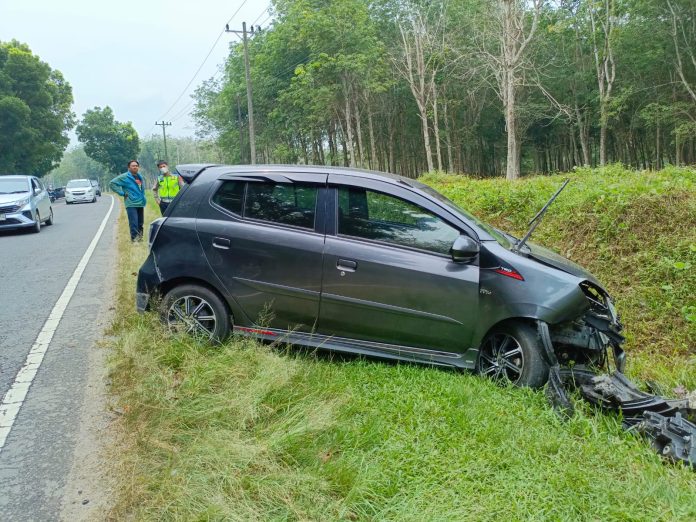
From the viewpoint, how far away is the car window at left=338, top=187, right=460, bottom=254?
4078mm

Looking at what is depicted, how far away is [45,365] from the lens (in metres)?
4.30

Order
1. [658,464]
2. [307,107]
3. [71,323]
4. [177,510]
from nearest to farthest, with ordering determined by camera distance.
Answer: [177,510]
[658,464]
[71,323]
[307,107]

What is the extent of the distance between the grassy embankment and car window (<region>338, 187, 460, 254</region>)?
3.42 feet

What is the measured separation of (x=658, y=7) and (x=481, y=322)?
95.9ft

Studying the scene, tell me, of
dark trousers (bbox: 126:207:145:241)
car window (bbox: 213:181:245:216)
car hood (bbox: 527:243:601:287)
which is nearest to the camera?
car hood (bbox: 527:243:601:287)

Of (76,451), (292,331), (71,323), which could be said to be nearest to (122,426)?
(76,451)

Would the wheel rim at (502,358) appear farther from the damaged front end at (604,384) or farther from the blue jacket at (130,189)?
the blue jacket at (130,189)

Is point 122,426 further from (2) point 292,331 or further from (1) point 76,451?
(2) point 292,331

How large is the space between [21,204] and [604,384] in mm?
13726

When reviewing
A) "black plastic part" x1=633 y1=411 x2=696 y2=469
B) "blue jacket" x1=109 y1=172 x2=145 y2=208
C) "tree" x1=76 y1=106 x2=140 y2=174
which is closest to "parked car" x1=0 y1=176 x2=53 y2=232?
"blue jacket" x1=109 y1=172 x2=145 y2=208

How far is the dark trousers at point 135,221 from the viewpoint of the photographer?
10.3 m

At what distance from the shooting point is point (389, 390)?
364cm

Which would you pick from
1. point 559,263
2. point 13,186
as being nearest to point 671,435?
point 559,263

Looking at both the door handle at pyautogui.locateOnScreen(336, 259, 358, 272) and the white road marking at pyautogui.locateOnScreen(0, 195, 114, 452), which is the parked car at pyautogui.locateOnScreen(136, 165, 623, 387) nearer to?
the door handle at pyautogui.locateOnScreen(336, 259, 358, 272)
